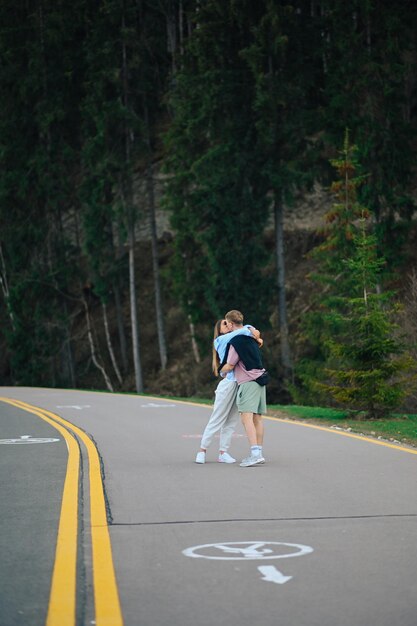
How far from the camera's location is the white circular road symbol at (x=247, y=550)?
7.22 metres

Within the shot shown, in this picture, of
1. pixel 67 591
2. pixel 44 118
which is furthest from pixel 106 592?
pixel 44 118

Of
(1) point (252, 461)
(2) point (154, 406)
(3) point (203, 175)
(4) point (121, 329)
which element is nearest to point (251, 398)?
(1) point (252, 461)

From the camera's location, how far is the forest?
3953cm

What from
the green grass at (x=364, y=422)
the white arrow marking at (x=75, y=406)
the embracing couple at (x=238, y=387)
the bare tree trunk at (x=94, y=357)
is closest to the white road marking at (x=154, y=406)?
the white arrow marking at (x=75, y=406)

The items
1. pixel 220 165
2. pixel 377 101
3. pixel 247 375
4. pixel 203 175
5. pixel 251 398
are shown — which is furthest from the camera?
pixel 203 175

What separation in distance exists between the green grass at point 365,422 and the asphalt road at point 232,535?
114 cm

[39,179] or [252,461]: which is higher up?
[39,179]

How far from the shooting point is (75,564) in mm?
7023

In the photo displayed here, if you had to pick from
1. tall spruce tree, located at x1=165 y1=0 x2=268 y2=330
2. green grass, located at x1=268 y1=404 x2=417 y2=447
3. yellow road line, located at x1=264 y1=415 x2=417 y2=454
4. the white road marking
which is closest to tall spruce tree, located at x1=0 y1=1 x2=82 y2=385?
tall spruce tree, located at x1=165 y1=0 x2=268 y2=330

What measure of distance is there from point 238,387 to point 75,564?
6384 mm

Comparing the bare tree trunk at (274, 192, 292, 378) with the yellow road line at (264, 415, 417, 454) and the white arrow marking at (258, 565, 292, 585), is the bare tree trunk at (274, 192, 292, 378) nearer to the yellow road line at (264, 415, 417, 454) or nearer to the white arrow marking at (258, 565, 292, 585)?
the yellow road line at (264, 415, 417, 454)

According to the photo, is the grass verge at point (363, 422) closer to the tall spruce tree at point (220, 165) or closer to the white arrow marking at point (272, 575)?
the white arrow marking at point (272, 575)

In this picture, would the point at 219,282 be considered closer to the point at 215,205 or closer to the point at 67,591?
the point at 215,205

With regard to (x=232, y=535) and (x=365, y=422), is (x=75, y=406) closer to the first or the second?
(x=365, y=422)
